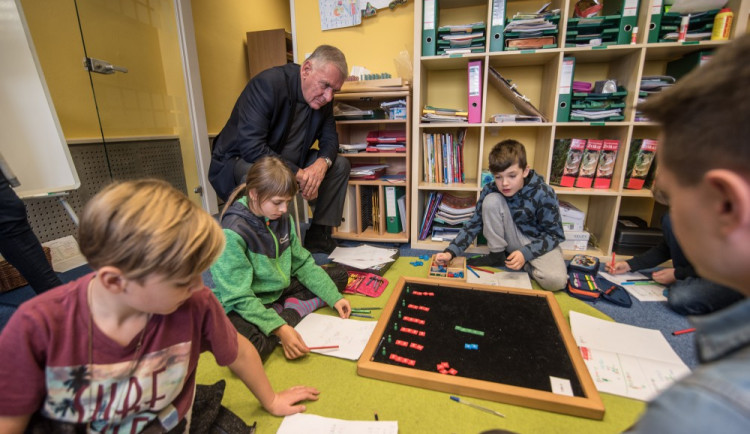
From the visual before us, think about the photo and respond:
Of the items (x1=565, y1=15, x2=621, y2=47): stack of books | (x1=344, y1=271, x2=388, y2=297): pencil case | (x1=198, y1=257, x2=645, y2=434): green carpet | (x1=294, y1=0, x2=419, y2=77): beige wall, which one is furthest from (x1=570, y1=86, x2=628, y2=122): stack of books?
(x1=198, y1=257, x2=645, y2=434): green carpet

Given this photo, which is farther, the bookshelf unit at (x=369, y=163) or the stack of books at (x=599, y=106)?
the bookshelf unit at (x=369, y=163)

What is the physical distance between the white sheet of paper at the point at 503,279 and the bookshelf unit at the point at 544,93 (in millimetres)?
414

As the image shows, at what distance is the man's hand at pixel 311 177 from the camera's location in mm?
1935

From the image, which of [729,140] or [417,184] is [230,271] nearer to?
[729,140]

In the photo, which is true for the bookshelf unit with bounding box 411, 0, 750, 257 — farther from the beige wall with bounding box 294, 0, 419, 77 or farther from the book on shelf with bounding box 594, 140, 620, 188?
the beige wall with bounding box 294, 0, 419, 77

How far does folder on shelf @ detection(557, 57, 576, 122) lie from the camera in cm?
194

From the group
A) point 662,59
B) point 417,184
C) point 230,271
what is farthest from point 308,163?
point 662,59

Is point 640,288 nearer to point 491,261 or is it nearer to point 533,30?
point 491,261

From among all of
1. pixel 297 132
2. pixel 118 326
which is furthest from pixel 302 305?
pixel 297 132

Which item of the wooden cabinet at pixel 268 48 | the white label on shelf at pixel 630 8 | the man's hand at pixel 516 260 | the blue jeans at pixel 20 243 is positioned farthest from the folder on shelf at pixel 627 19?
the blue jeans at pixel 20 243

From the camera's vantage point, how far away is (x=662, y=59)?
83.0 inches

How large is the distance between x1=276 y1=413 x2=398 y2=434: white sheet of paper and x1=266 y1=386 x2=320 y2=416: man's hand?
19 mm

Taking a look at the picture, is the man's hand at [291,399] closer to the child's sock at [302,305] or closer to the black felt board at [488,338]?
the black felt board at [488,338]

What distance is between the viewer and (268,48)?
3.21 metres
